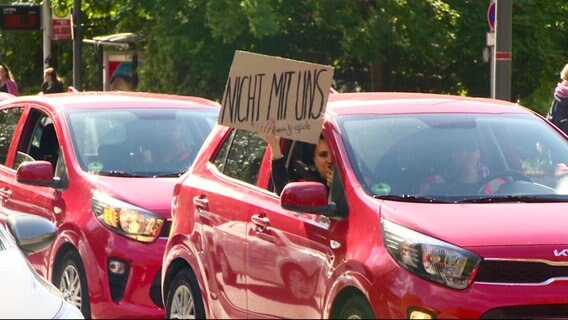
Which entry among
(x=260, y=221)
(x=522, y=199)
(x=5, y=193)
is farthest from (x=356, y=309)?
(x=5, y=193)

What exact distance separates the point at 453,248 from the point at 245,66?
2.28 meters

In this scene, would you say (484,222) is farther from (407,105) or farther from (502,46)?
(502,46)

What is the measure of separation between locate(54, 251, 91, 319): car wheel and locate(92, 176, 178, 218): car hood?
493mm

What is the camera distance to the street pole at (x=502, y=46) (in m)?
16.9

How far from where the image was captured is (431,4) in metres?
26.6

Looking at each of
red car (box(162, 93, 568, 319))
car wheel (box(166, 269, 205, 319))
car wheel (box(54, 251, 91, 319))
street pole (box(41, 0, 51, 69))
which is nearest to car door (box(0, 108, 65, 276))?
car wheel (box(54, 251, 91, 319))

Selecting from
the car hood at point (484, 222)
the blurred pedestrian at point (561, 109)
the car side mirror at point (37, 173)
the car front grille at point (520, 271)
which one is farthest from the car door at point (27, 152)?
the blurred pedestrian at point (561, 109)

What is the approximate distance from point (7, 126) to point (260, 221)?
5.01 metres

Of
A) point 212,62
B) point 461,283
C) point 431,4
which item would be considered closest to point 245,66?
point 461,283

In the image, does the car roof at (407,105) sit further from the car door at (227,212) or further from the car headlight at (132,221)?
the car headlight at (132,221)

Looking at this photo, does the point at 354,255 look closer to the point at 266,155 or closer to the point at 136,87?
the point at 266,155

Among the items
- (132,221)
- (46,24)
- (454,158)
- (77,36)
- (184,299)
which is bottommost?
(77,36)

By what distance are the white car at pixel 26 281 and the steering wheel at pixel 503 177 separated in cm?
218

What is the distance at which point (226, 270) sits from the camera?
8.14 m
